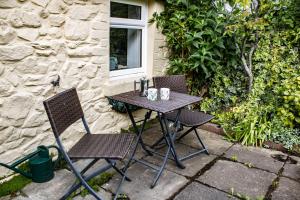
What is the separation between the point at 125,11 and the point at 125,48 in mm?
516

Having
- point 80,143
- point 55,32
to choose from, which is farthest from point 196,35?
point 80,143

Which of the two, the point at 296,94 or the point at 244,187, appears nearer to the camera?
the point at 244,187

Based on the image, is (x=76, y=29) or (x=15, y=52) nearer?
(x=15, y=52)

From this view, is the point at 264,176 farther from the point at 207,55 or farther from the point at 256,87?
the point at 207,55

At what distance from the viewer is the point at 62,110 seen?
220 centimetres

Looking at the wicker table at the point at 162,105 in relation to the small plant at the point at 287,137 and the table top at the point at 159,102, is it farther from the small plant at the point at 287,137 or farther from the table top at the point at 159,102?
the small plant at the point at 287,137

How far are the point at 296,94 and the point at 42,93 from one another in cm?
302

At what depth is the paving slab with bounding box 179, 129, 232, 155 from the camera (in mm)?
3436

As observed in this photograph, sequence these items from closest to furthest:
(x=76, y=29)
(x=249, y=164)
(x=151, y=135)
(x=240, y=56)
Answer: (x=76, y=29)
(x=249, y=164)
(x=151, y=135)
(x=240, y=56)

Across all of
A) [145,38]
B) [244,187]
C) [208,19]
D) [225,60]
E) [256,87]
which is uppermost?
[208,19]

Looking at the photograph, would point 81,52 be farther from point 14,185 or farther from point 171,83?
point 14,185

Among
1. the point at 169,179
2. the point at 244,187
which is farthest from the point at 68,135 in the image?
the point at 244,187

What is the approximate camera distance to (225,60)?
4438 mm

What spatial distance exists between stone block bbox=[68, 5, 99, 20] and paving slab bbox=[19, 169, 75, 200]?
5.44 feet
